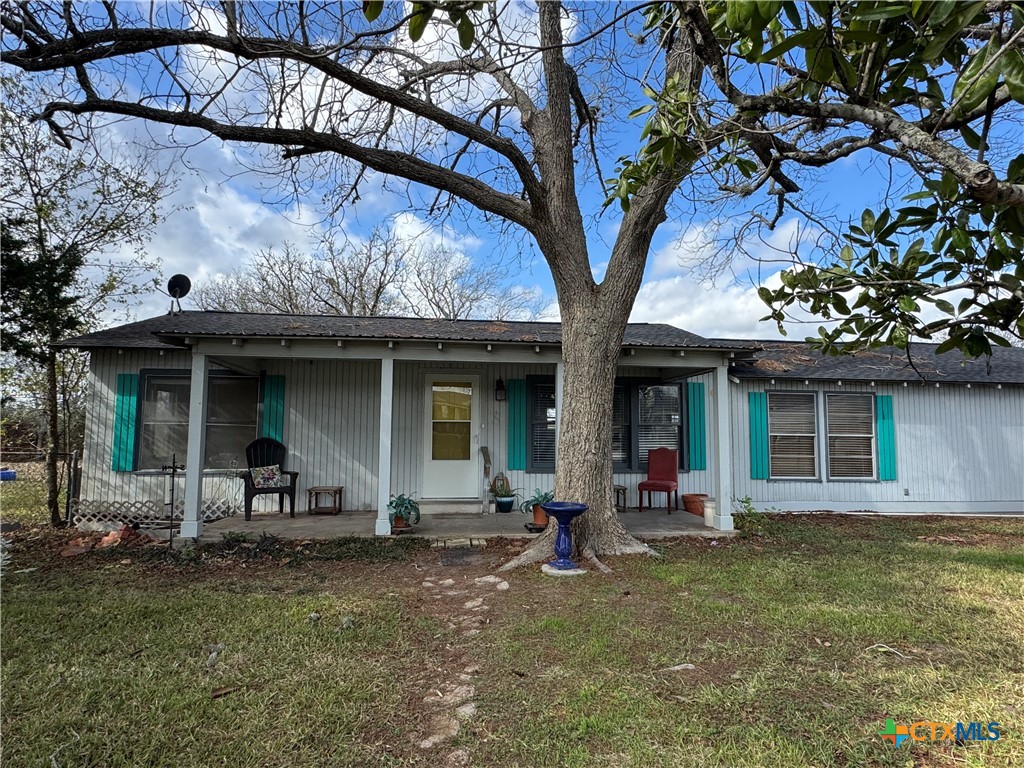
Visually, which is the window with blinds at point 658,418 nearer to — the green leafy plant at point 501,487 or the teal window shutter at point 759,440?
the teal window shutter at point 759,440

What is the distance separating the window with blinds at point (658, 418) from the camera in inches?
334

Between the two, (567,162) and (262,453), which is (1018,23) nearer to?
(567,162)

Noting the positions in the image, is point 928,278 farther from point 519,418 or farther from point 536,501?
point 519,418

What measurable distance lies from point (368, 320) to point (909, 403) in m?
9.23

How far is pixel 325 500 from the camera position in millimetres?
8078

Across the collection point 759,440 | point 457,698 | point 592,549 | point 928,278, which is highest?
point 928,278

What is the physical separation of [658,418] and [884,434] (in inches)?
149

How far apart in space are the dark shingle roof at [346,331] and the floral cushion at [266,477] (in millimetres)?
1981

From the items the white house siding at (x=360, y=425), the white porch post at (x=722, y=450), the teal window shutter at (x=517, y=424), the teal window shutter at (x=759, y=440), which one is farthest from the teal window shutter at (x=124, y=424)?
the teal window shutter at (x=759, y=440)

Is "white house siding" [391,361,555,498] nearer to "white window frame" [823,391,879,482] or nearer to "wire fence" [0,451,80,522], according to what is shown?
"wire fence" [0,451,80,522]

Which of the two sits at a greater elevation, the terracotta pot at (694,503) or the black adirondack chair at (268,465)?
the black adirondack chair at (268,465)

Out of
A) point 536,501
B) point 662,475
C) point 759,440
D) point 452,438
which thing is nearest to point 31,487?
point 452,438


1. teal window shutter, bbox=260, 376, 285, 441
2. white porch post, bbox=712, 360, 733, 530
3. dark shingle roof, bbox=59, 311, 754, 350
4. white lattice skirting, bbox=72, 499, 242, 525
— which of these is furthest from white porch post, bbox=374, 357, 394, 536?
white porch post, bbox=712, 360, 733, 530

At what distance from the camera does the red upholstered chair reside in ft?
26.2
